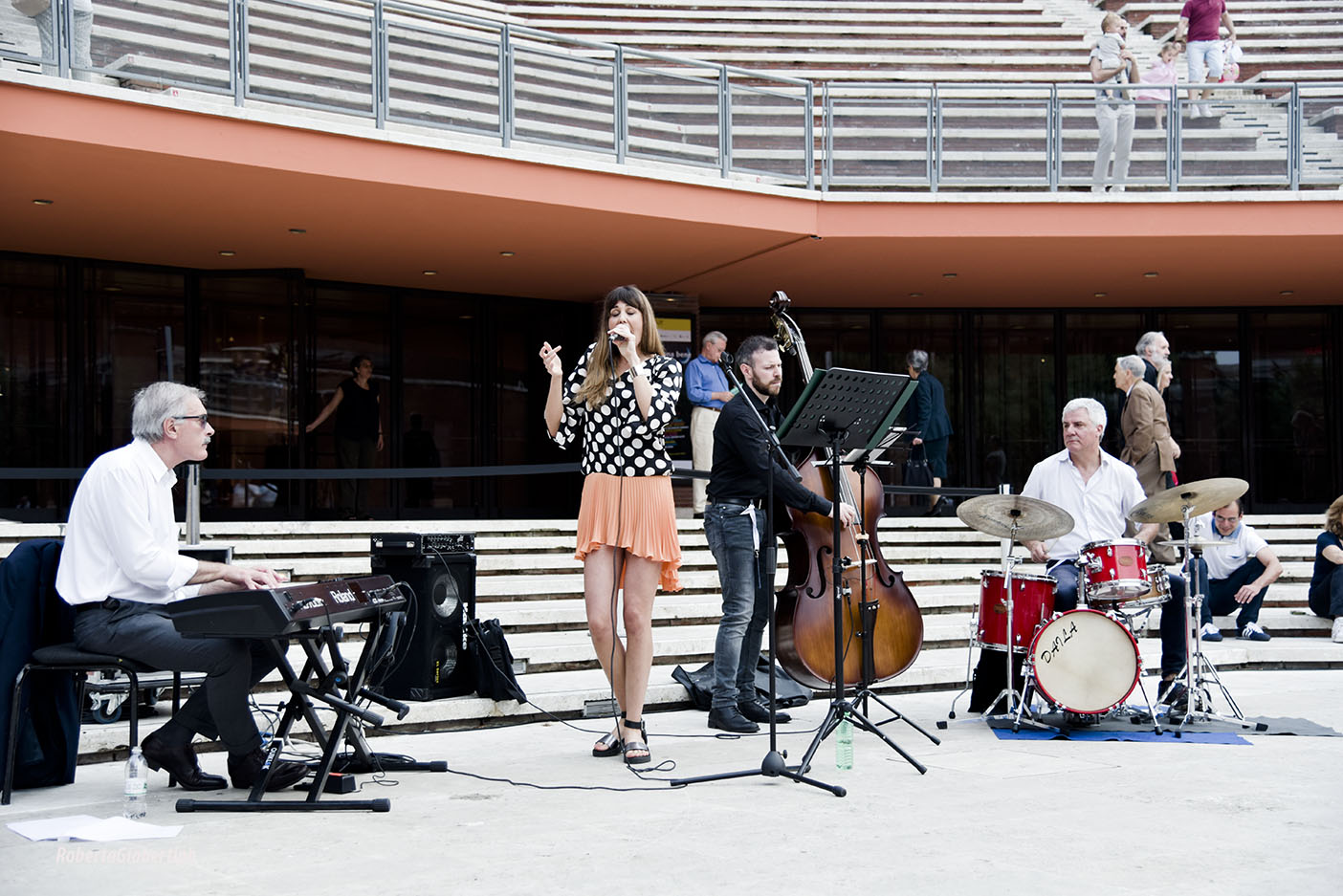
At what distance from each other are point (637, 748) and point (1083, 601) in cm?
232

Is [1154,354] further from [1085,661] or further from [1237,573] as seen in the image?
[1085,661]

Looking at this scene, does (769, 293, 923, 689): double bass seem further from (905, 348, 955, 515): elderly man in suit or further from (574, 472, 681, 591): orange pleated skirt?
(905, 348, 955, 515): elderly man in suit

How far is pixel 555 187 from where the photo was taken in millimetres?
10688

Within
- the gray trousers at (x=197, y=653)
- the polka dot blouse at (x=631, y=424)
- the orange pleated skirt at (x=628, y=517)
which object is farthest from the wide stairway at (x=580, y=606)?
the polka dot blouse at (x=631, y=424)

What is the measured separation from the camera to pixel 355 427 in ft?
45.3

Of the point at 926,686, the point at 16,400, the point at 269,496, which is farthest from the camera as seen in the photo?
the point at 269,496

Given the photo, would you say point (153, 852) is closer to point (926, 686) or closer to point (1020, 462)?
point (926, 686)

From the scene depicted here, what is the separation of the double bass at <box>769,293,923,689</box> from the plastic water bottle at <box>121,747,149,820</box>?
2.76m

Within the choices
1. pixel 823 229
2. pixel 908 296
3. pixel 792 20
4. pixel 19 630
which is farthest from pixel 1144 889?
pixel 792 20

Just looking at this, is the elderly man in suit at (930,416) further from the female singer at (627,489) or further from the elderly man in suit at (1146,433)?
the female singer at (627,489)

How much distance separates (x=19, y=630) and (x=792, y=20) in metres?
14.3

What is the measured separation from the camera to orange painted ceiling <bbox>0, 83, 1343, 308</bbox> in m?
9.27

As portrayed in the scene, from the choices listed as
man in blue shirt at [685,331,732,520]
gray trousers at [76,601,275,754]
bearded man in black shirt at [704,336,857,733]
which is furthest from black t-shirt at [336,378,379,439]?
gray trousers at [76,601,275,754]

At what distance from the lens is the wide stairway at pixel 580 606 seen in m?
6.70
